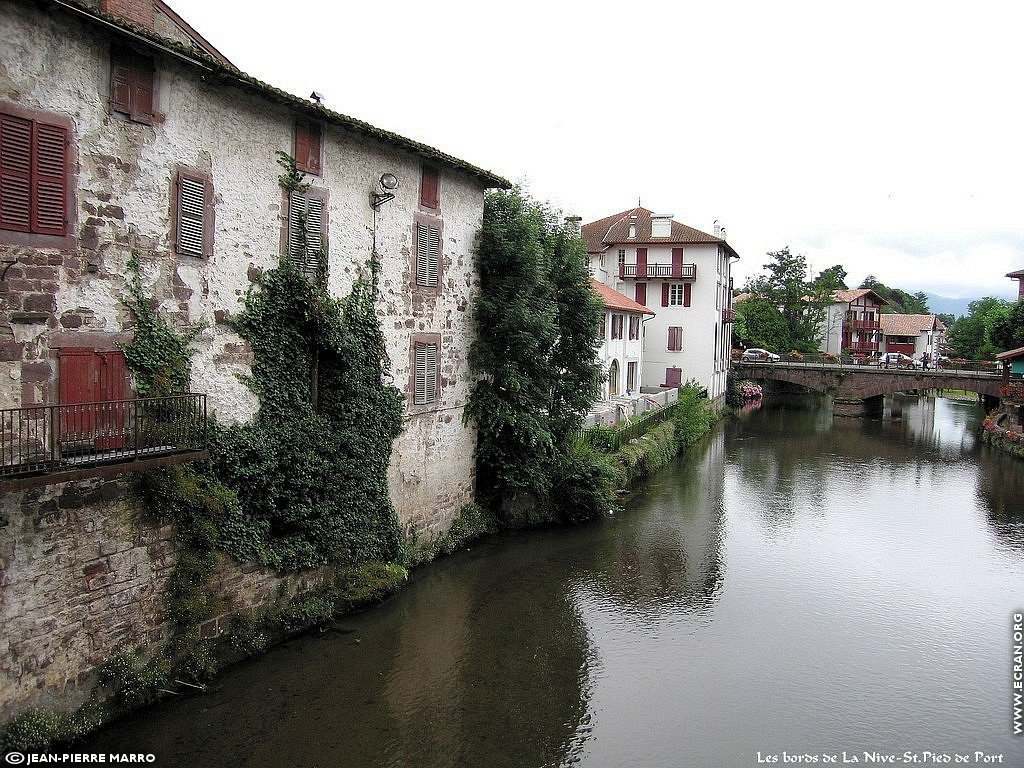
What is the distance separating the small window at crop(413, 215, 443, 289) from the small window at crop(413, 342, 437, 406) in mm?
1372

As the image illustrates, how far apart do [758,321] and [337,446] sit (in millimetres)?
53564

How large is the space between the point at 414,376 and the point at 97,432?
23.2 ft

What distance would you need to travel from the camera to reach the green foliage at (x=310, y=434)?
1161 centimetres

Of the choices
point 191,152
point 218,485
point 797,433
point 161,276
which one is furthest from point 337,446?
point 797,433

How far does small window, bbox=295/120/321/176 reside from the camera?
1228 cm

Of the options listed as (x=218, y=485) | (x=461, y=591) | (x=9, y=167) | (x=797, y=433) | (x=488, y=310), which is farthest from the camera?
(x=797, y=433)

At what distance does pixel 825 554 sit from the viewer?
18.6m

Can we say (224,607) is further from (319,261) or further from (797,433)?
(797,433)

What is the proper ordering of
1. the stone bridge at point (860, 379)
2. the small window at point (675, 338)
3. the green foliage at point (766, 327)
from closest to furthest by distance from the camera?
1. the stone bridge at point (860, 379)
2. the small window at point (675, 338)
3. the green foliage at point (766, 327)

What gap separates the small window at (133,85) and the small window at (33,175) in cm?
94

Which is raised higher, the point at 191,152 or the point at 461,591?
the point at 191,152

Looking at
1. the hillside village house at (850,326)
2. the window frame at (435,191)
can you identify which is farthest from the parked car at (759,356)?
the window frame at (435,191)

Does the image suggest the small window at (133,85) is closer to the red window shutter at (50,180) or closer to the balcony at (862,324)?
the red window shutter at (50,180)

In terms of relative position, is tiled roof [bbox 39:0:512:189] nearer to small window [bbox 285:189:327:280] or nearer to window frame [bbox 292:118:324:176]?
window frame [bbox 292:118:324:176]
